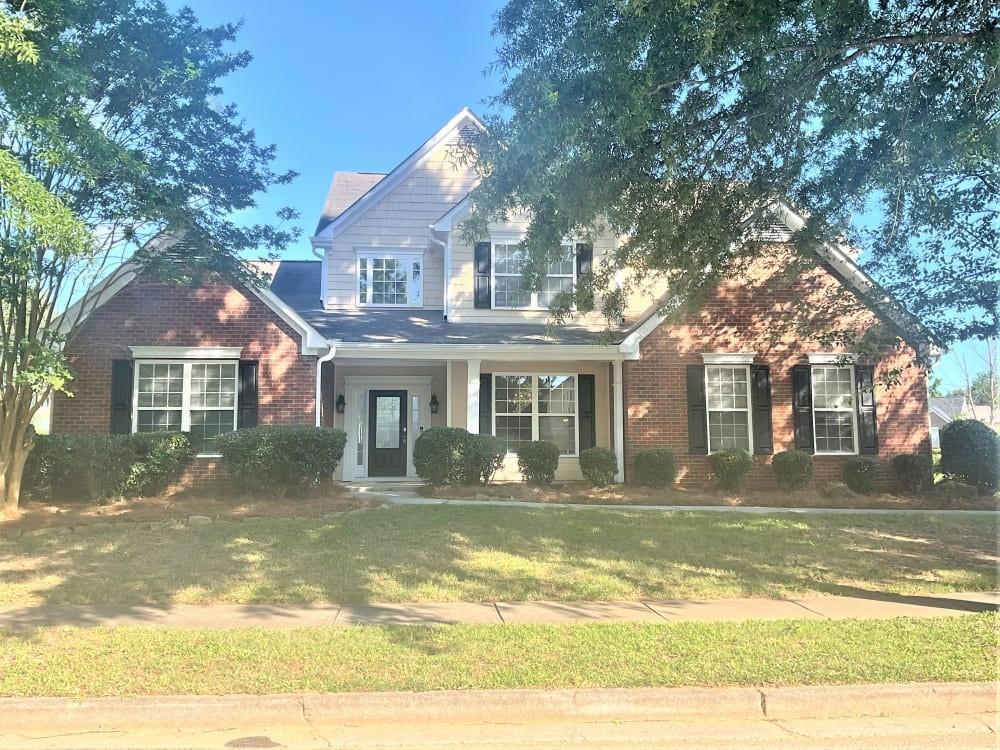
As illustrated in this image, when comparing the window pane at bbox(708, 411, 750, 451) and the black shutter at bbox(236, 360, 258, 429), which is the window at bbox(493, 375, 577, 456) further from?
the black shutter at bbox(236, 360, 258, 429)

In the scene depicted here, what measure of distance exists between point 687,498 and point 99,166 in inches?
410

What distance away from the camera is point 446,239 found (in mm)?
15938

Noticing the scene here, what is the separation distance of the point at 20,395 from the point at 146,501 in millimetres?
2484

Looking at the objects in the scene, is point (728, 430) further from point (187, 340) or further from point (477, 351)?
point (187, 340)

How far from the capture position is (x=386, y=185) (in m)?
16.8

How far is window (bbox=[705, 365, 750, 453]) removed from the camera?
14.5 metres

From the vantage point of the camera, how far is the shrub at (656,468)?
13703mm

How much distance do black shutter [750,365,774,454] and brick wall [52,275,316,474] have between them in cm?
860

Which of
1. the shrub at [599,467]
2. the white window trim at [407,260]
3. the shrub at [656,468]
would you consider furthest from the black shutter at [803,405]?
the white window trim at [407,260]

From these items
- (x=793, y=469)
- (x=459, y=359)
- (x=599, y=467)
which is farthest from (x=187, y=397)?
(x=793, y=469)

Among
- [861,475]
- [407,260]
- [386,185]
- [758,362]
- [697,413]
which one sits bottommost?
[861,475]

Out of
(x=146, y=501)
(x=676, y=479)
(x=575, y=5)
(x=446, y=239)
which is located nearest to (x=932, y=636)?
(x=575, y=5)

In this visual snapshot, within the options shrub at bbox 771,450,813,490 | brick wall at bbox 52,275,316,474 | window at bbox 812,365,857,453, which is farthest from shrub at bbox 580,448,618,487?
brick wall at bbox 52,275,316,474

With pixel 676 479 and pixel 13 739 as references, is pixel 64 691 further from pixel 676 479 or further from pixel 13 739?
pixel 676 479
